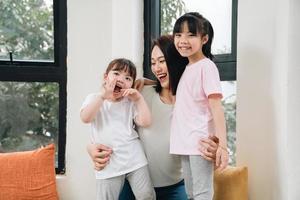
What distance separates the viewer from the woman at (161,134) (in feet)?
5.99

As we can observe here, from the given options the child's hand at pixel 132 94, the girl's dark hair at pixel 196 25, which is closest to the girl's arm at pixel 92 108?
the child's hand at pixel 132 94

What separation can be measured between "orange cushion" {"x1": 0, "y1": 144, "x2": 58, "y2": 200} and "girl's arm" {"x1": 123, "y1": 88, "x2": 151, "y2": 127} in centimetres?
93

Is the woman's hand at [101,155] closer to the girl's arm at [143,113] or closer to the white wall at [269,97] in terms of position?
the girl's arm at [143,113]

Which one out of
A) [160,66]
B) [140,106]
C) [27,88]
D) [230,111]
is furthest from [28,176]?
[230,111]

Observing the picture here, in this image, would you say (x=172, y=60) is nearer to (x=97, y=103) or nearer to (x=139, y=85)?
(x=139, y=85)

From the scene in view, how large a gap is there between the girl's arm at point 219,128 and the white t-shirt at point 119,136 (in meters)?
0.43

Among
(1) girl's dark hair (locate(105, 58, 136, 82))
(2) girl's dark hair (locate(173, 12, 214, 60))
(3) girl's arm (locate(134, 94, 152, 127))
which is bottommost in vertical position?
(3) girl's arm (locate(134, 94, 152, 127))

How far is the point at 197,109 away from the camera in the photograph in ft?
5.30

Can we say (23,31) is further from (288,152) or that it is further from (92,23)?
(288,152)

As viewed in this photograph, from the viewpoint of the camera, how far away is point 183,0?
2.52 meters

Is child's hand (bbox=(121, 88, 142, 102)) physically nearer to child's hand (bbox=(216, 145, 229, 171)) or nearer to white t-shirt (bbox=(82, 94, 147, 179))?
white t-shirt (bbox=(82, 94, 147, 179))

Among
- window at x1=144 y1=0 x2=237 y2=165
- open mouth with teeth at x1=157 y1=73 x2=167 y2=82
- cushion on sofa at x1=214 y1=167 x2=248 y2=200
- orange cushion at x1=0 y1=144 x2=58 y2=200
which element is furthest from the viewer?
orange cushion at x1=0 y1=144 x2=58 y2=200

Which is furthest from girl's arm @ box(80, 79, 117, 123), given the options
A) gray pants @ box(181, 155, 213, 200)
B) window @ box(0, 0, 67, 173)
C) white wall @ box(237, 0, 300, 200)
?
window @ box(0, 0, 67, 173)

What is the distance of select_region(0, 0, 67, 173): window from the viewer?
109 inches
